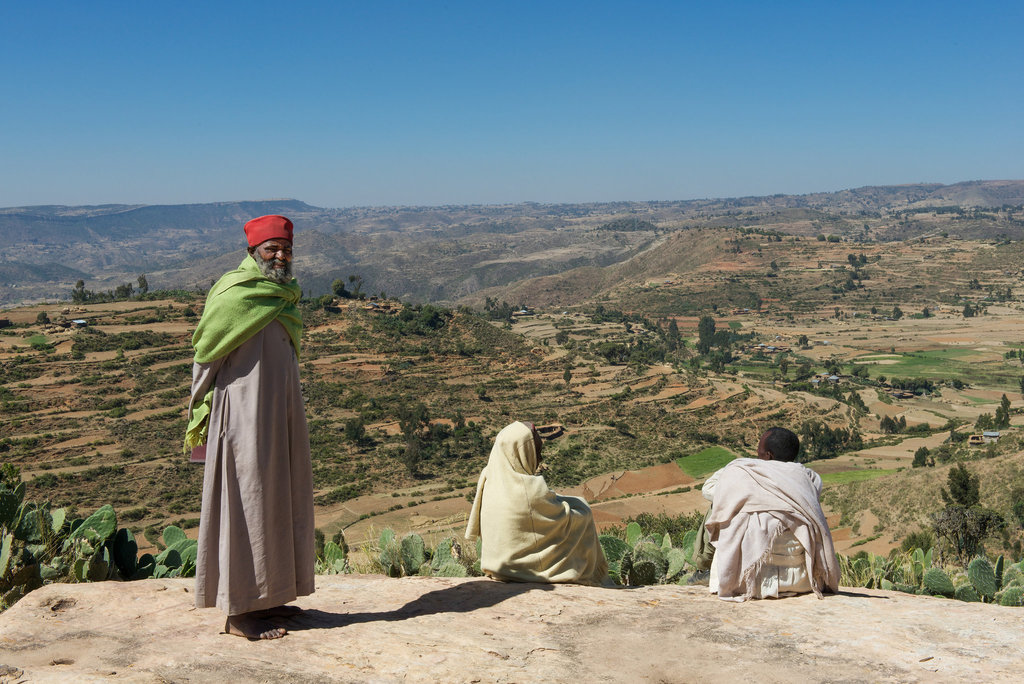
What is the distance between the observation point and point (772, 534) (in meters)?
3.89

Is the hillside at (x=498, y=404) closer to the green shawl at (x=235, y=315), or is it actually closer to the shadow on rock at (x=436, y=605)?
the shadow on rock at (x=436, y=605)

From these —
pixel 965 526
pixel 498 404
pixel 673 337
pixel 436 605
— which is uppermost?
pixel 436 605

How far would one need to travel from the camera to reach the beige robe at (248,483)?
318 cm

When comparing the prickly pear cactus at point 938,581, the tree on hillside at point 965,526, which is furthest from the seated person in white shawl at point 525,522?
the tree on hillside at point 965,526

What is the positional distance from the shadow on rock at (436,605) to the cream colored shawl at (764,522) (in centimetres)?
102

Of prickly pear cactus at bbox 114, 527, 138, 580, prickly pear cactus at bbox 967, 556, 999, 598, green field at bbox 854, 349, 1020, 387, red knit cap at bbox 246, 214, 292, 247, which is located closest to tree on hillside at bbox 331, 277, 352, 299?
green field at bbox 854, 349, 1020, 387

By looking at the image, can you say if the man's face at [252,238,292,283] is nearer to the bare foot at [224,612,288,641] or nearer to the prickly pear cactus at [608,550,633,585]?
the bare foot at [224,612,288,641]

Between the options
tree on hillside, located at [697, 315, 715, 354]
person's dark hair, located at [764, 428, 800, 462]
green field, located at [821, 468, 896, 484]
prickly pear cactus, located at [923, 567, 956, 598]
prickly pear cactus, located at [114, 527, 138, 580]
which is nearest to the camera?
person's dark hair, located at [764, 428, 800, 462]

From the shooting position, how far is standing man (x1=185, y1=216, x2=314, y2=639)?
3.18m

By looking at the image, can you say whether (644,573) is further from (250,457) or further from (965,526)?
(965,526)

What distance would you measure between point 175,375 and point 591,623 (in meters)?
45.6

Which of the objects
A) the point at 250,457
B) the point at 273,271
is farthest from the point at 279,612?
the point at 273,271

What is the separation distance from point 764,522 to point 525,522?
1.33m

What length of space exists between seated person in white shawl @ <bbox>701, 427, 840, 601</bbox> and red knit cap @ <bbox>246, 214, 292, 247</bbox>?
263 centimetres
